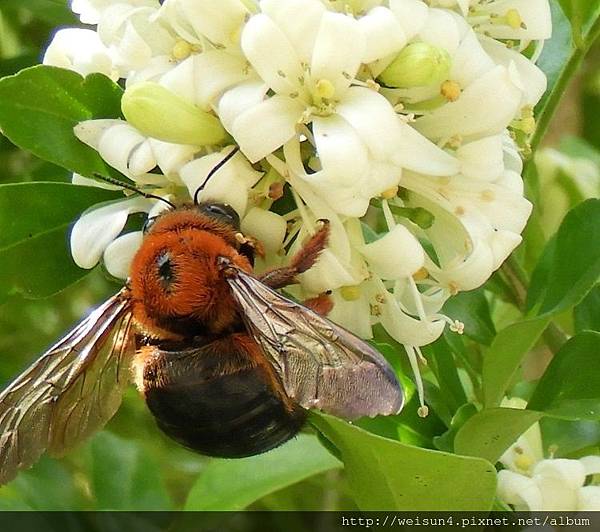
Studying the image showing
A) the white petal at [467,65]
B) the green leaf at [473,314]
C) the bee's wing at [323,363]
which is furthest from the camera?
the green leaf at [473,314]

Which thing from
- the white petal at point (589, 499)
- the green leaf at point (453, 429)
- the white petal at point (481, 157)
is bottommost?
the white petal at point (589, 499)

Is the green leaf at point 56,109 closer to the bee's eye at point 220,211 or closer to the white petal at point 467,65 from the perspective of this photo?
the bee's eye at point 220,211

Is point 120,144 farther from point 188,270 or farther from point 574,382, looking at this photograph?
point 574,382

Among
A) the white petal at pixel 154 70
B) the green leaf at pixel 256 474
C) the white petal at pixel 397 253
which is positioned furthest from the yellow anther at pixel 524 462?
the white petal at pixel 154 70

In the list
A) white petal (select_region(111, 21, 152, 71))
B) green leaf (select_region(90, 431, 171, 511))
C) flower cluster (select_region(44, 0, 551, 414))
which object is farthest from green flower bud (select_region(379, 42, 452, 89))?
green leaf (select_region(90, 431, 171, 511))

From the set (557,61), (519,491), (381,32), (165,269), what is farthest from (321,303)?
(557,61)

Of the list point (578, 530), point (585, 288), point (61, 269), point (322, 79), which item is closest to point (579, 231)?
point (585, 288)

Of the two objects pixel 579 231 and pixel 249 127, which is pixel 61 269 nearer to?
pixel 249 127
